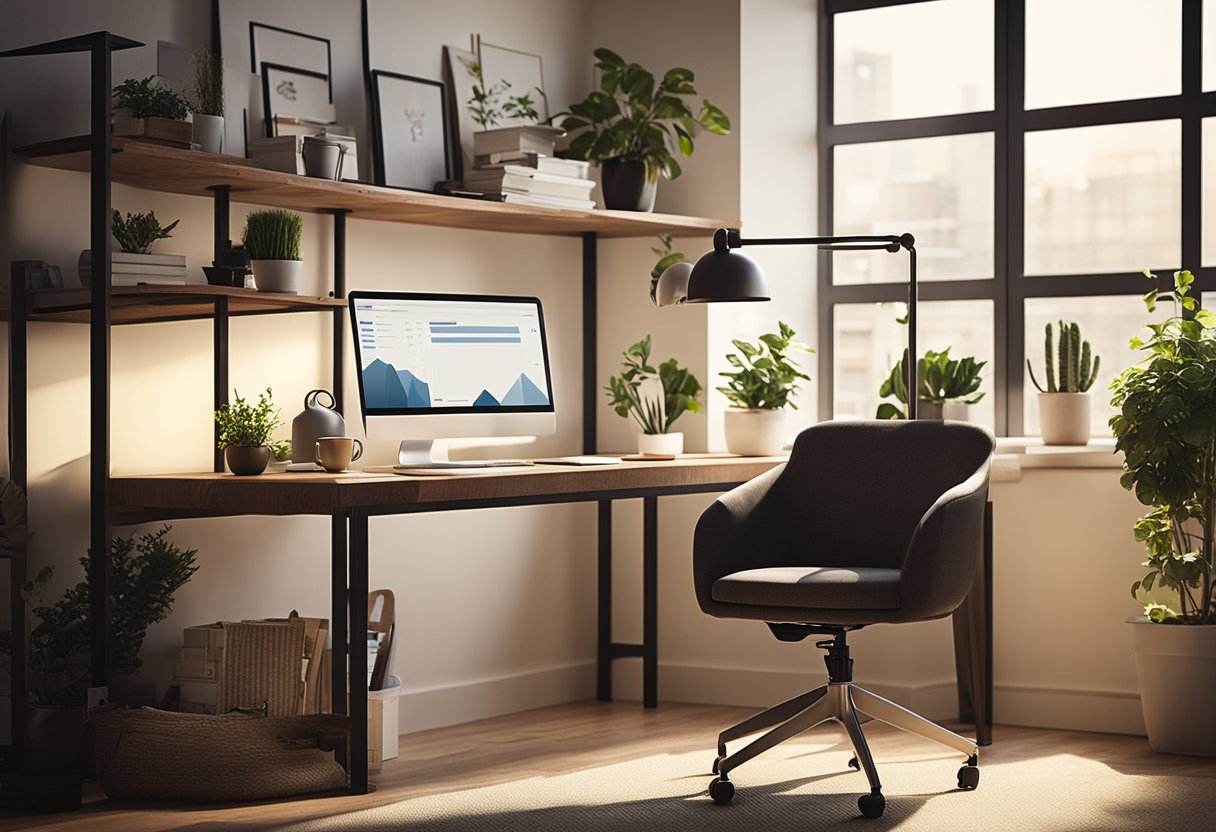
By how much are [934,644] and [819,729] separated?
466 mm

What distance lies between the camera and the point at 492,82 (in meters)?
4.73

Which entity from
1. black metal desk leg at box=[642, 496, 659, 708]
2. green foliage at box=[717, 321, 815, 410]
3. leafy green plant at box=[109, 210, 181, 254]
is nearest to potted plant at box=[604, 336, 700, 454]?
green foliage at box=[717, 321, 815, 410]

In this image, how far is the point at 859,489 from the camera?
4.01 meters

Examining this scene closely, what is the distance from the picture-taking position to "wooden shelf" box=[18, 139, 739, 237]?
3.58m

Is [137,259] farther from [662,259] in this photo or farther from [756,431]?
[756,431]

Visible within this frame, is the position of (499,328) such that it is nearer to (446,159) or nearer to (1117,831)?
(446,159)

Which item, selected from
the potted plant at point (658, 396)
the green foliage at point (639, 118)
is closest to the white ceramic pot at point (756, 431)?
the potted plant at point (658, 396)

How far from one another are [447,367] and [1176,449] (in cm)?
182

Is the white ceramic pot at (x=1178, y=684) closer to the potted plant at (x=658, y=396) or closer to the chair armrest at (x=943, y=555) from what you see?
the chair armrest at (x=943, y=555)

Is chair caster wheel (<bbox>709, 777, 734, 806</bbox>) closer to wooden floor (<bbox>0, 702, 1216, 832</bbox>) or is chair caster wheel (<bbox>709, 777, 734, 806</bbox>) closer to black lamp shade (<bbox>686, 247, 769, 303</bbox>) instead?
wooden floor (<bbox>0, 702, 1216, 832</bbox>)

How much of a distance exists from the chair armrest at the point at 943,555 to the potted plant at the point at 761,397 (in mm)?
968

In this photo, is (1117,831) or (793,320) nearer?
(1117,831)

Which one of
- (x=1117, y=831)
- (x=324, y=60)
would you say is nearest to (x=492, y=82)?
(x=324, y=60)

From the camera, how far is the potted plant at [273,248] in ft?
12.6
